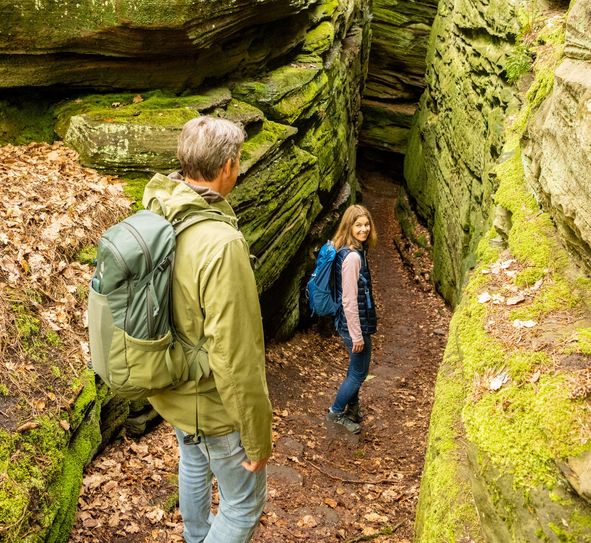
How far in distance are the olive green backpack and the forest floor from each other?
7.42ft

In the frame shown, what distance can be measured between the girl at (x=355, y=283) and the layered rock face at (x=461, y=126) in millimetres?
2851

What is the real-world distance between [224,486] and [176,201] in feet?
5.66

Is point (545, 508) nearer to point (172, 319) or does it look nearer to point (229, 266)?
point (229, 266)

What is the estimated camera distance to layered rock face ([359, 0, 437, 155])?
22.5m

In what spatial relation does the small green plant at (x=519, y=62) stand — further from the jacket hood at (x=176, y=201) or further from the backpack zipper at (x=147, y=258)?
the backpack zipper at (x=147, y=258)

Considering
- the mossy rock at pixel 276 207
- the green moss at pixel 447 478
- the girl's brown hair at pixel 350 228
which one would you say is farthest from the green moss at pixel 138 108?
the green moss at pixel 447 478

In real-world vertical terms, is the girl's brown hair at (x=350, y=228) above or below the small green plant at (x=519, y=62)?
below

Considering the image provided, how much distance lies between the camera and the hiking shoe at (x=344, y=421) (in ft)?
24.7

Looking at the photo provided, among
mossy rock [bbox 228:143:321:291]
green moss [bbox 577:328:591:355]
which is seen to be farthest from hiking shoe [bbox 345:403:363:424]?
green moss [bbox 577:328:591:355]

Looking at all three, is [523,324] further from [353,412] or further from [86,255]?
[86,255]

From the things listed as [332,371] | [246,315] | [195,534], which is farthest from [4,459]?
[332,371]

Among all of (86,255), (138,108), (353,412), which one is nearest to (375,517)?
(353,412)

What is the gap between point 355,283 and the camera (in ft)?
21.4

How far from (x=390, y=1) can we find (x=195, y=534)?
23.2 m
